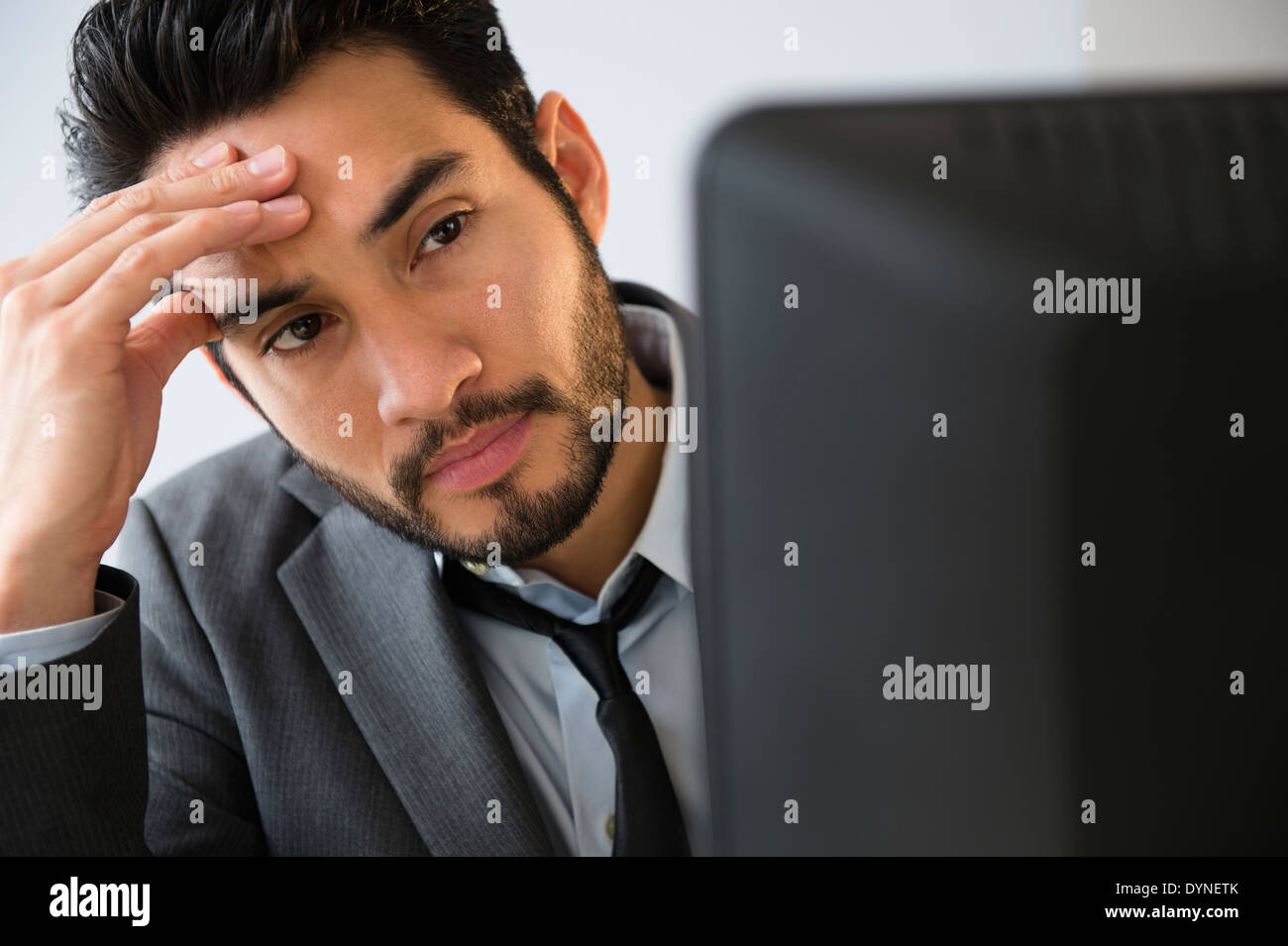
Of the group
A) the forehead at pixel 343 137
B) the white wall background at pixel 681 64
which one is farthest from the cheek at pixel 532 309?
the white wall background at pixel 681 64

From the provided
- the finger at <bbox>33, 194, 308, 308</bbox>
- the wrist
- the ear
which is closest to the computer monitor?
the finger at <bbox>33, 194, 308, 308</bbox>

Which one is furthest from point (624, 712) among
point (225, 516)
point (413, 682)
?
point (225, 516)

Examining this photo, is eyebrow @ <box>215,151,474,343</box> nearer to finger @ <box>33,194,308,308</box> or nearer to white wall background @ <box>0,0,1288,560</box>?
finger @ <box>33,194,308,308</box>

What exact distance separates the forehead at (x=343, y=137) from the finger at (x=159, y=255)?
0.03m

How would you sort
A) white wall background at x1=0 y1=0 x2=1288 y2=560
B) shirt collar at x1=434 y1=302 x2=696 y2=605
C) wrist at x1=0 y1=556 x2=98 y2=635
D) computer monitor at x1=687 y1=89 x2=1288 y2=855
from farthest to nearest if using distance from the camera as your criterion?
white wall background at x1=0 y1=0 x2=1288 y2=560, shirt collar at x1=434 y1=302 x2=696 y2=605, wrist at x1=0 y1=556 x2=98 y2=635, computer monitor at x1=687 y1=89 x2=1288 y2=855

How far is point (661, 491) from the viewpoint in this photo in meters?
1.18

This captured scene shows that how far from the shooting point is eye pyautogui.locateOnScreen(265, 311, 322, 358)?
3.11 feet

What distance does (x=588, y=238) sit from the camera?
Answer: 45.4 inches

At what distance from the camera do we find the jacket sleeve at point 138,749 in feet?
2.83

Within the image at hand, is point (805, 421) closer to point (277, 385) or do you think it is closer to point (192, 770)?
point (277, 385)

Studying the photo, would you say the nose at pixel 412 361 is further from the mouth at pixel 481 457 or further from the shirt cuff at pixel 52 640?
the shirt cuff at pixel 52 640

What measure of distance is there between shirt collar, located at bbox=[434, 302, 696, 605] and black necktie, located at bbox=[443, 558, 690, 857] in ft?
0.07

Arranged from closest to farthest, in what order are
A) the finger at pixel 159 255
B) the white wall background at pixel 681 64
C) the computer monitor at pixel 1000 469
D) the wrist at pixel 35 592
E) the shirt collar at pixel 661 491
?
the computer monitor at pixel 1000 469
the finger at pixel 159 255
the wrist at pixel 35 592
the shirt collar at pixel 661 491
the white wall background at pixel 681 64

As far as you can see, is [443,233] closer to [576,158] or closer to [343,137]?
[343,137]
